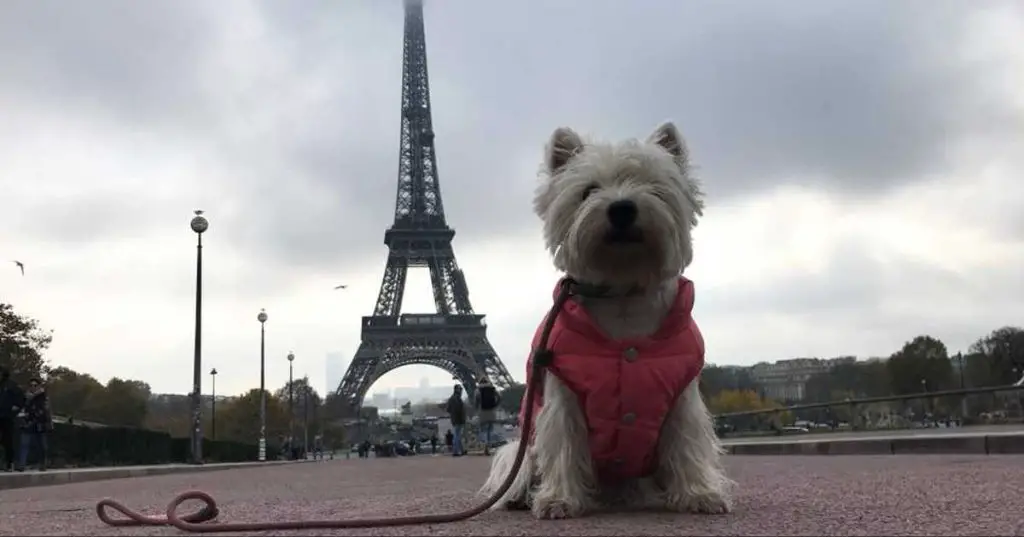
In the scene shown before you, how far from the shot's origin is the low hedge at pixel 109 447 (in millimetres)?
22297

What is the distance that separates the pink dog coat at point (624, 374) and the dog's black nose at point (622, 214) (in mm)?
520

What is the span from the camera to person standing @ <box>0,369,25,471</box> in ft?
54.6

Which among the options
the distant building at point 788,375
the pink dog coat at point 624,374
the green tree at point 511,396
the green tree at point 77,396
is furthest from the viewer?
the green tree at point 77,396

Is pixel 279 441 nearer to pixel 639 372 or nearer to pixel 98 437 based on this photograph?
pixel 98 437

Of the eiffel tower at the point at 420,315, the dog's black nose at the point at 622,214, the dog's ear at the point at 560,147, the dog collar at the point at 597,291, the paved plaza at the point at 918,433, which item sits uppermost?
the eiffel tower at the point at 420,315

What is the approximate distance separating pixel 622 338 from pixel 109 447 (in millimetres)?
24398

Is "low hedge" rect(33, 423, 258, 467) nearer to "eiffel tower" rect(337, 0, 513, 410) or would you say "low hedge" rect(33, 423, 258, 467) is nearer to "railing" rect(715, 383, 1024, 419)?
"railing" rect(715, 383, 1024, 419)

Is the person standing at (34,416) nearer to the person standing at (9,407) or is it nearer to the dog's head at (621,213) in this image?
the person standing at (9,407)

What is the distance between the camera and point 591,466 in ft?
13.4

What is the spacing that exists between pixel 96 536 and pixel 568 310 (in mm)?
2102

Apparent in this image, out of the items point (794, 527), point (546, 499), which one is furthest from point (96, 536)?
point (794, 527)

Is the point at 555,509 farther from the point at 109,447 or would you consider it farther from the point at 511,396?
the point at 511,396

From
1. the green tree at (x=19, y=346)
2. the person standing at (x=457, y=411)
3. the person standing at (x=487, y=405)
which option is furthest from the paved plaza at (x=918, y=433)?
the green tree at (x=19, y=346)

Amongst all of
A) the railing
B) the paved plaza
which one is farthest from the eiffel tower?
the paved plaza
